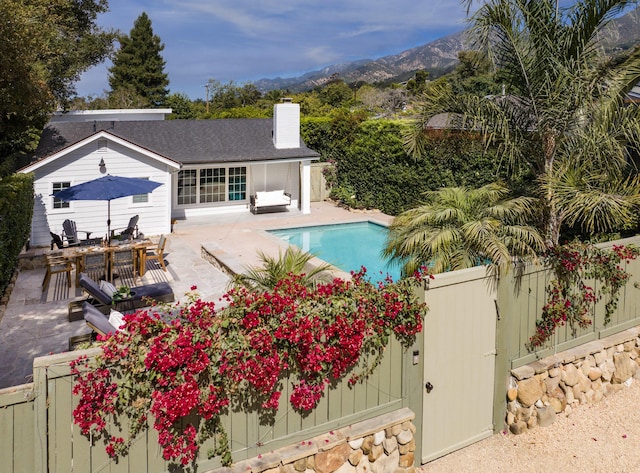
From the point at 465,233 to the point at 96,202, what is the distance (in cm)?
1500

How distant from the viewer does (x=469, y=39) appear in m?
7.90

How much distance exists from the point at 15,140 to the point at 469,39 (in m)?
23.0

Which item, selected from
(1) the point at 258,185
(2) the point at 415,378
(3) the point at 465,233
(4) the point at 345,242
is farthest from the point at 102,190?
(1) the point at 258,185

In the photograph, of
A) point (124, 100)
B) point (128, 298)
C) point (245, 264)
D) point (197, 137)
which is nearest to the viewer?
point (128, 298)

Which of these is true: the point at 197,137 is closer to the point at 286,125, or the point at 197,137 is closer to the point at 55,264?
the point at 286,125

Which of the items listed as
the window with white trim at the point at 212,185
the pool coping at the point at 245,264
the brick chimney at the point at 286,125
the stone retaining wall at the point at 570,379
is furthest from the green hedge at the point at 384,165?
the stone retaining wall at the point at 570,379

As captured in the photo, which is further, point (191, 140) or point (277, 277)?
point (191, 140)

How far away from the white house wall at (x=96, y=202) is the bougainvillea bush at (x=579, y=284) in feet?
50.2

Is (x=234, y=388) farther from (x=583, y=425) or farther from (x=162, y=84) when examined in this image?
(x=162, y=84)

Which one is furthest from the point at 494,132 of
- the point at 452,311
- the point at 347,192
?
the point at 347,192

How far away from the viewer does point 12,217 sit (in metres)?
12.0

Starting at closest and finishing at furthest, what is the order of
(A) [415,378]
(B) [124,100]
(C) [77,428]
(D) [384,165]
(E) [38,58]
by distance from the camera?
(C) [77,428] → (A) [415,378] → (E) [38,58] → (D) [384,165] → (B) [124,100]

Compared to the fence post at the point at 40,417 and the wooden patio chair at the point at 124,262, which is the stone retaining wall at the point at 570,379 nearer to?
the fence post at the point at 40,417

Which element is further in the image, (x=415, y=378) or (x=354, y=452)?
(x=415, y=378)
